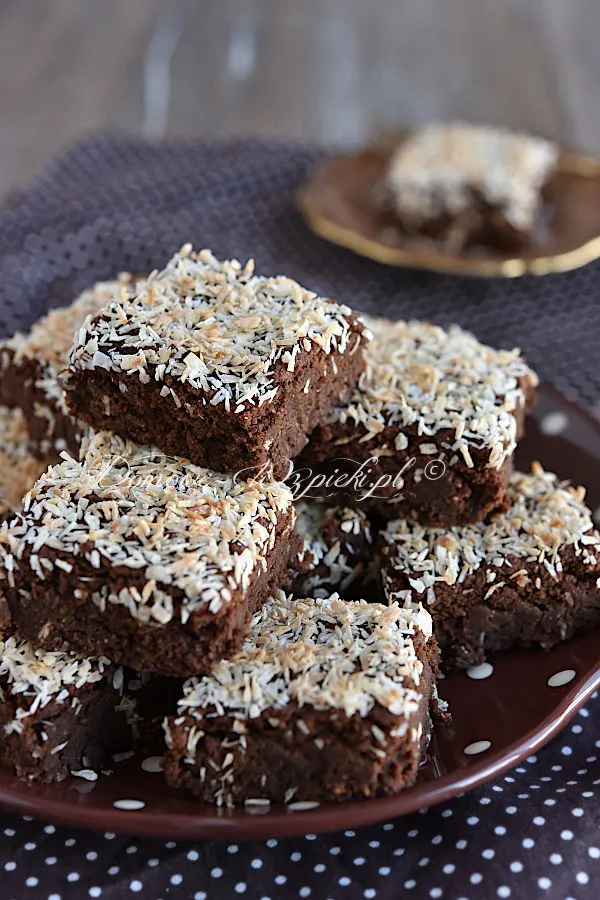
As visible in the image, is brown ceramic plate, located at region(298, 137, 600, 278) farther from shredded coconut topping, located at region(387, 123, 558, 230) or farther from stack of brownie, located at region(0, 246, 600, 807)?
stack of brownie, located at region(0, 246, 600, 807)

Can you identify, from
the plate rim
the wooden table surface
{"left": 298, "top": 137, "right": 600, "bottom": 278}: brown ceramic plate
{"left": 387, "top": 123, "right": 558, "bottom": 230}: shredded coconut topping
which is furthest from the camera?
the wooden table surface

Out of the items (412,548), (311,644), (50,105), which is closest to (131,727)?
(311,644)

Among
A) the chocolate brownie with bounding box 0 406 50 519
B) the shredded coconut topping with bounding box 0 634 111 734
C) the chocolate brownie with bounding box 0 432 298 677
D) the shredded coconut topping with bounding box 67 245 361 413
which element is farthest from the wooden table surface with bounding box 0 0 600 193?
the shredded coconut topping with bounding box 0 634 111 734

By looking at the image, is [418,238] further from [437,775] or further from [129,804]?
[129,804]

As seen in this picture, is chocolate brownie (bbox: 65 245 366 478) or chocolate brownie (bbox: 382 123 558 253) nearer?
chocolate brownie (bbox: 65 245 366 478)

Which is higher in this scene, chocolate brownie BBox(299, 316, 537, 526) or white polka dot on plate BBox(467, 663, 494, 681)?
chocolate brownie BBox(299, 316, 537, 526)

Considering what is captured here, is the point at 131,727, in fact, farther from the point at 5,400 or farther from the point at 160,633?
the point at 5,400
